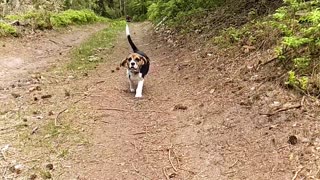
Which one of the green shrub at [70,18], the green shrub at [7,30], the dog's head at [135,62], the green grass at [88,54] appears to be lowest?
the green shrub at [70,18]

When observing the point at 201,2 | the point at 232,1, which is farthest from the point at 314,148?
the point at 201,2

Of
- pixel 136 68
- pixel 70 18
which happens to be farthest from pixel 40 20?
pixel 136 68

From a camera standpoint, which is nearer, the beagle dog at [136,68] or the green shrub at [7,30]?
the beagle dog at [136,68]

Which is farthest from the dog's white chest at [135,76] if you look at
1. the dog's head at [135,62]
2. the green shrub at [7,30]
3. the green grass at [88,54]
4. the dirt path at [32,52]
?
the green shrub at [7,30]

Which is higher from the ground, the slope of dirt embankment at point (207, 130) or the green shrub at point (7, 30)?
the slope of dirt embankment at point (207, 130)

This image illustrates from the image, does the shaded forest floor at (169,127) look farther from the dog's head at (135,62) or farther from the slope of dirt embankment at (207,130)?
the dog's head at (135,62)

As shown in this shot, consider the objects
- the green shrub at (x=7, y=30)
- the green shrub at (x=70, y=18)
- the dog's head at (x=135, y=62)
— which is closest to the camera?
the dog's head at (x=135, y=62)

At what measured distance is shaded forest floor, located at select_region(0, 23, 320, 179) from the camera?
4.35 metres

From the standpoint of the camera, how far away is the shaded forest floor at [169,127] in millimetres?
4352

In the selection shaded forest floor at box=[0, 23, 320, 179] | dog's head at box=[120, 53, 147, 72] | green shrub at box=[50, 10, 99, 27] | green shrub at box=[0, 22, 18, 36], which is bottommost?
green shrub at box=[50, 10, 99, 27]

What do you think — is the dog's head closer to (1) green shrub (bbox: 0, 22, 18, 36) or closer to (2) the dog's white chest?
(2) the dog's white chest

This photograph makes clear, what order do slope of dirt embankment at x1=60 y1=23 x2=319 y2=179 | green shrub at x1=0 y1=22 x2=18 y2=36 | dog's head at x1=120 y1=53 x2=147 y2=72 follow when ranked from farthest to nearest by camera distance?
green shrub at x1=0 y1=22 x2=18 y2=36 → dog's head at x1=120 y1=53 x2=147 y2=72 → slope of dirt embankment at x1=60 y1=23 x2=319 y2=179

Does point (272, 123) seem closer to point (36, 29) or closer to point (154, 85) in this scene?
point (154, 85)

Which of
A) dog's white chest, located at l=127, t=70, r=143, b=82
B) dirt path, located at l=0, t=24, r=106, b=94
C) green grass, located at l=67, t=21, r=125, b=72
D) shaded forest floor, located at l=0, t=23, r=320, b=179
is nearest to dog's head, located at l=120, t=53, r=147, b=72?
dog's white chest, located at l=127, t=70, r=143, b=82
